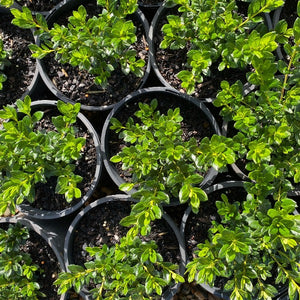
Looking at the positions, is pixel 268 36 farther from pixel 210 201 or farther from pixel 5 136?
pixel 5 136

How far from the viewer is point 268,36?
1.39m

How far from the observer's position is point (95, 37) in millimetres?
1675

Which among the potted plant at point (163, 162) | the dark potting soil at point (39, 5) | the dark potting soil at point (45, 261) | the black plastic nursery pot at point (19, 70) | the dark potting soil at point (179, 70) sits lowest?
the dark potting soil at point (45, 261)

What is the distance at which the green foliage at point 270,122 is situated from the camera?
1.43 metres

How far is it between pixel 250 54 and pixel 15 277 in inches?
63.1

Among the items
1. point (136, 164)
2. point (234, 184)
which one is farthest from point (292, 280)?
point (136, 164)

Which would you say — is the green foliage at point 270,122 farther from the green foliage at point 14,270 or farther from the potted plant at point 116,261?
the green foliage at point 14,270

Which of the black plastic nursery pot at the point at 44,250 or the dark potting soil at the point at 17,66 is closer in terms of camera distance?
the black plastic nursery pot at the point at 44,250

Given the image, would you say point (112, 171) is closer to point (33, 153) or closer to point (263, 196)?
point (33, 153)

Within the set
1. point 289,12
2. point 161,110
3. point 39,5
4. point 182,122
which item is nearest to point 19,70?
point 39,5

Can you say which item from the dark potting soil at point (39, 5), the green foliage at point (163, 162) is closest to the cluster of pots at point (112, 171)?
the dark potting soil at point (39, 5)

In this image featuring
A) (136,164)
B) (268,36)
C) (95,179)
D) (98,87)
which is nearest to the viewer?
(268,36)

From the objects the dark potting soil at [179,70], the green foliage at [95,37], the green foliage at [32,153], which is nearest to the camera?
the green foliage at [32,153]

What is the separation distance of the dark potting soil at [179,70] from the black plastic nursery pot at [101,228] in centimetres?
75
